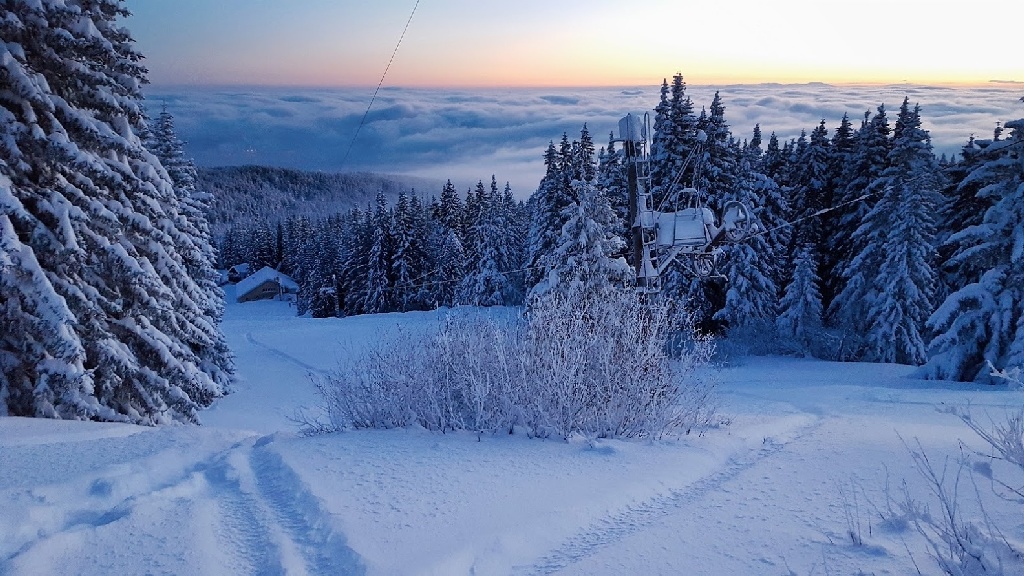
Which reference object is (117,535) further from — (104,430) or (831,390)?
(831,390)

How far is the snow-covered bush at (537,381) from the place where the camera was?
7996 millimetres

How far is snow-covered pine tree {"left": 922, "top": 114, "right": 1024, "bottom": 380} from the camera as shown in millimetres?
18656

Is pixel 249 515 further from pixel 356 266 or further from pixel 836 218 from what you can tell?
pixel 356 266

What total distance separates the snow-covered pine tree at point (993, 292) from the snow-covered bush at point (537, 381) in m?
14.5

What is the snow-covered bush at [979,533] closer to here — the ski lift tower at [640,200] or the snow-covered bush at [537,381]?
the snow-covered bush at [537,381]

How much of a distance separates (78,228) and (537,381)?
9628mm

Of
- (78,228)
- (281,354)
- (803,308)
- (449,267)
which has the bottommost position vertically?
(281,354)

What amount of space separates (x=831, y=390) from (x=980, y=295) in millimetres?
6349

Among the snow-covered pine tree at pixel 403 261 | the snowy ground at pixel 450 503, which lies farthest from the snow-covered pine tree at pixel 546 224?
the snowy ground at pixel 450 503

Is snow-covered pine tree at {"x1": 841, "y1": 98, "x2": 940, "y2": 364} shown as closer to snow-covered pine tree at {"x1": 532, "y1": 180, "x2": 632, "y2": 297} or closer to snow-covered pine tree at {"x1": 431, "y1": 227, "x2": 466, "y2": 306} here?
snow-covered pine tree at {"x1": 532, "y1": 180, "x2": 632, "y2": 297}

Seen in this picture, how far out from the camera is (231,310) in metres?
79.0

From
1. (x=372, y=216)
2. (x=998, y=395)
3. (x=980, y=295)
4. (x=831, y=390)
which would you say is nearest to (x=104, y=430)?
→ (x=831, y=390)

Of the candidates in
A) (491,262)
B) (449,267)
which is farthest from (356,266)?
(491,262)

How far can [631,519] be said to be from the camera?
520 centimetres
